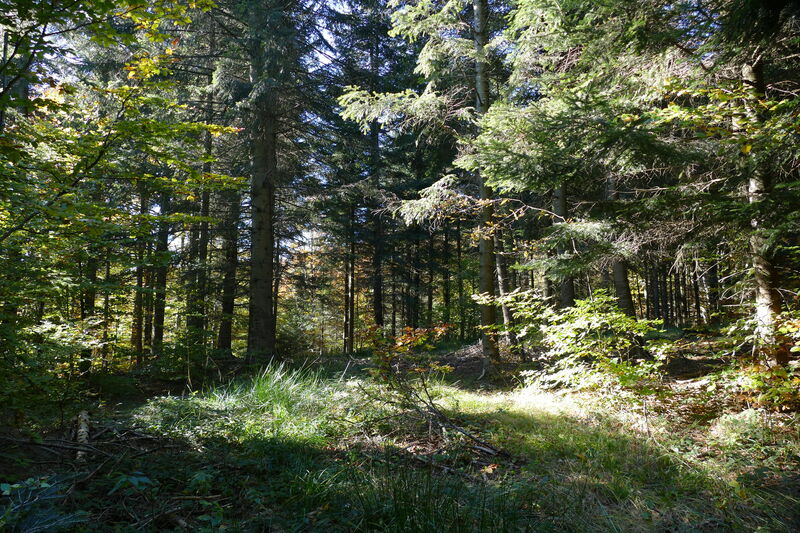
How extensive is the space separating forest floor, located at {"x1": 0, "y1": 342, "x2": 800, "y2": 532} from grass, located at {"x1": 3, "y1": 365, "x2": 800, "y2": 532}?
0.05 feet

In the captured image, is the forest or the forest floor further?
the forest

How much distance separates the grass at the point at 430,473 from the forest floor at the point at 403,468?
2 cm

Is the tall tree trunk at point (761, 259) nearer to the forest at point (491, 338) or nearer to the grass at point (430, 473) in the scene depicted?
the forest at point (491, 338)

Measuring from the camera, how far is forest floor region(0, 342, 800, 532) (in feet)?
8.42

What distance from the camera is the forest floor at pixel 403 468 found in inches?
101

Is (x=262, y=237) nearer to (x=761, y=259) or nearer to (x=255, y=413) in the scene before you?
(x=255, y=413)

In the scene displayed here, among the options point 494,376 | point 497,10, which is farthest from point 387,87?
point 494,376

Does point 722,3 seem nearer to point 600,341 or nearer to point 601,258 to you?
point 601,258

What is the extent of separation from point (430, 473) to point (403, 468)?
1.09ft

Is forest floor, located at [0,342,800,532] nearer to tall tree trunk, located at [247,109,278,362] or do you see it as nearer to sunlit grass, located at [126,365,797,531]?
sunlit grass, located at [126,365,797,531]

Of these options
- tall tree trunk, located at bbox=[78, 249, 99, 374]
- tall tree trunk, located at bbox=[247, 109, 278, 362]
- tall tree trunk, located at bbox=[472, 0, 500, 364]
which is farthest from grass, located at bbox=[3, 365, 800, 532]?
tall tree trunk, located at bbox=[247, 109, 278, 362]

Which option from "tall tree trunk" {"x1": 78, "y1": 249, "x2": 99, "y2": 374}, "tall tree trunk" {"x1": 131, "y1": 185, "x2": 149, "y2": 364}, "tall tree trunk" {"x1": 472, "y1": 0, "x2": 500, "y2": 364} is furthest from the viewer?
"tall tree trunk" {"x1": 131, "y1": 185, "x2": 149, "y2": 364}

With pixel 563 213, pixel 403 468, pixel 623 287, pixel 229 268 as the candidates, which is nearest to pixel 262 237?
pixel 229 268

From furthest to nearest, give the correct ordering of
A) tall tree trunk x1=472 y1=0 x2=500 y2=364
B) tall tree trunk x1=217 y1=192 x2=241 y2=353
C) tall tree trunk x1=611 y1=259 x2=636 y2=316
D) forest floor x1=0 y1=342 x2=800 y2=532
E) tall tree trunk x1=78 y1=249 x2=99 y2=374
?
tall tree trunk x1=217 y1=192 x2=241 y2=353, tall tree trunk x1=472 y1=0 x2=500 y2=364, tall tree trunk x1=611 y1=259 x2=636 y2=316, tall tree trunk x1=78 y1=249 x2=99 y2=374, forest floor x1=0 y1=342 x2=800 y2=532
